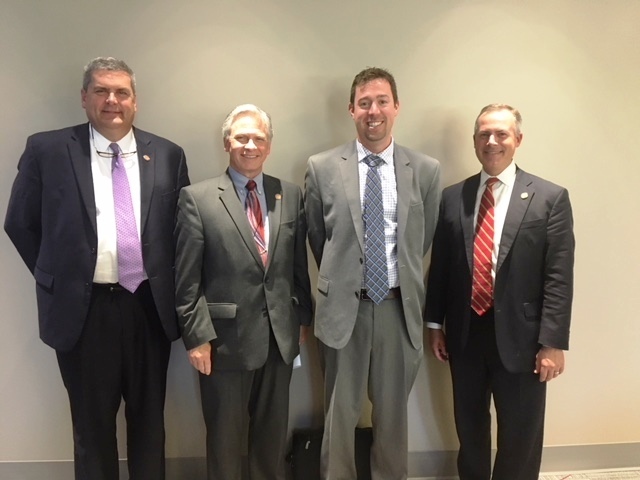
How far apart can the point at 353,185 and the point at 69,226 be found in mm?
1158

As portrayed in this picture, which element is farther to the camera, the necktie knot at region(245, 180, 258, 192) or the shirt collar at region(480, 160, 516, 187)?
the shirt collar at region(480, 160, 516, 187)

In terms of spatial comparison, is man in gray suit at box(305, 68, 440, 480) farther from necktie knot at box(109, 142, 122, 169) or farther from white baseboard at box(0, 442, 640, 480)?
necktie knot at box(109, 142, 122, 169)

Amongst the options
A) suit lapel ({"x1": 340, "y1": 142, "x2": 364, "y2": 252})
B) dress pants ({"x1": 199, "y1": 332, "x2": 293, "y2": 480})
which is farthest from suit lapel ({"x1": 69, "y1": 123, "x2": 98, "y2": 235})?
suit lapel ({"x1": 340, "y1": 142, "x2": 364, "y2": 252})

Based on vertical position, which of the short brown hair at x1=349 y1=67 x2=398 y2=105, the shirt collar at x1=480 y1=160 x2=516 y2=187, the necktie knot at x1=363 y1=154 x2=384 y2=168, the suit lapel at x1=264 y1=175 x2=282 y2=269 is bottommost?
the suit lapel at x1=264 y1=175 x2=282 y2=269

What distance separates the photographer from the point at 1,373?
7.93 feet

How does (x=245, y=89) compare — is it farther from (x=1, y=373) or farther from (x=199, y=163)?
(x=1, y=373)

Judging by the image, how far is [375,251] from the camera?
197cm

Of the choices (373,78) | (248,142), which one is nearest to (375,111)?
(373,78)

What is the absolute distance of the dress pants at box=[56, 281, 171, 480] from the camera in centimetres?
192

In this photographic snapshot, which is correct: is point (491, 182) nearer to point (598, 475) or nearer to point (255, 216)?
point (255, 216)

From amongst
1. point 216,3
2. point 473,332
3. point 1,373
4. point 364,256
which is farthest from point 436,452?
point 216,3

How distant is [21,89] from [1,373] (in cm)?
143

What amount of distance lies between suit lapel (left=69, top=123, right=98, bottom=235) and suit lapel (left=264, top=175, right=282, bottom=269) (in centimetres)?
69

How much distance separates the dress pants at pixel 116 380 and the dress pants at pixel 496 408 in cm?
137
